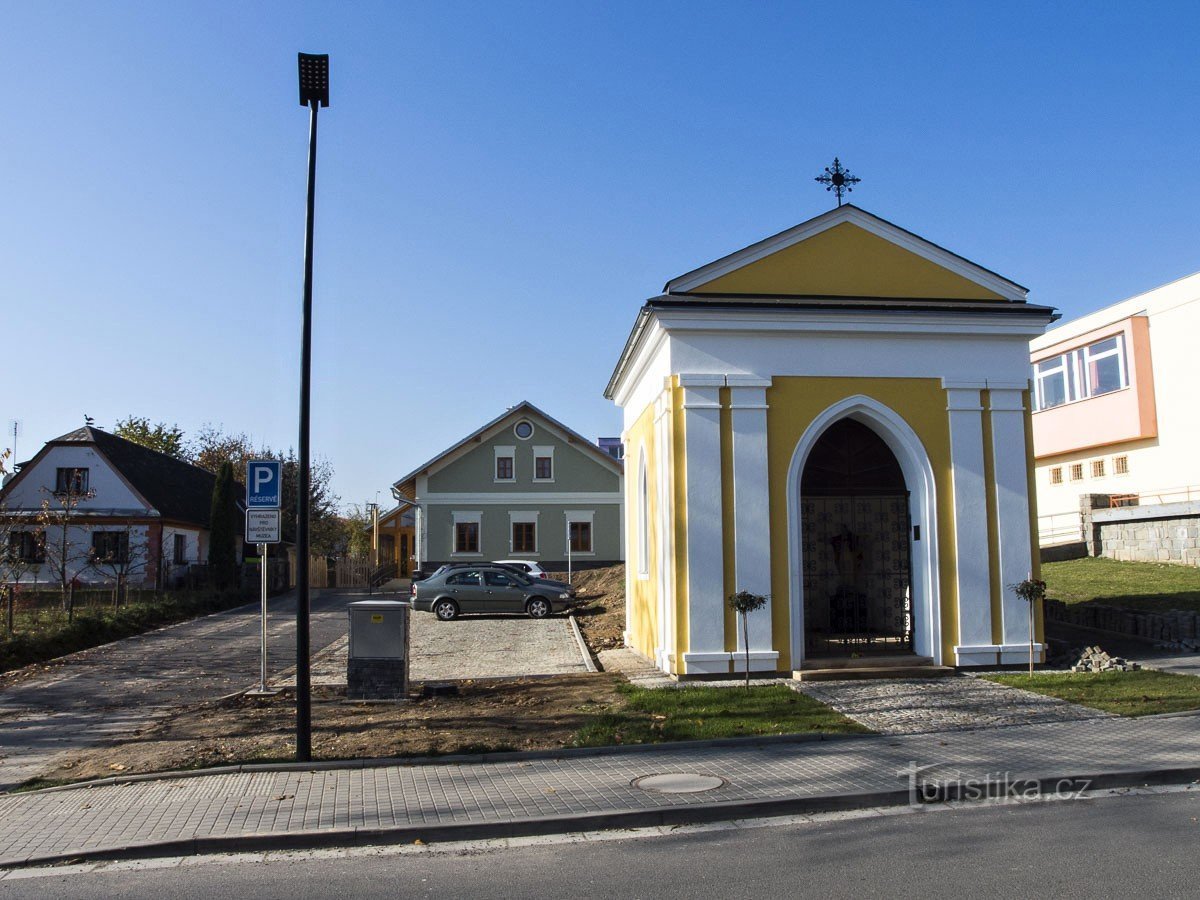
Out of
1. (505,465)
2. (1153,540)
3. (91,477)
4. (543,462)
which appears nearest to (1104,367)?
(1153,540)

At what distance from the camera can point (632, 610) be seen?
59.1 ft

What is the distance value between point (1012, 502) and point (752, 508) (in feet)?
13.2

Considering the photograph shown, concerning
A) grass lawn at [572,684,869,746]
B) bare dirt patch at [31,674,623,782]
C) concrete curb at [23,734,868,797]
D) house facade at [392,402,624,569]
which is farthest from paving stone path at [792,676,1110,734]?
house facade at [392,402,624,569]

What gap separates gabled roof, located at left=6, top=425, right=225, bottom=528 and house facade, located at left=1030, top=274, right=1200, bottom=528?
33533 mm

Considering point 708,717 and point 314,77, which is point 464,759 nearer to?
point 708,717

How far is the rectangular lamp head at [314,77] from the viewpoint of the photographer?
9.19 m

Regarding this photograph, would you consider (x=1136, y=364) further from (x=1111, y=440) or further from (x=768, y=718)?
(x=768, y=718)

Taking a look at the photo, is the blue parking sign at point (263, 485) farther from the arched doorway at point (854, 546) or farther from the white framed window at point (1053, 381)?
the white framed window at point (1053, 381)

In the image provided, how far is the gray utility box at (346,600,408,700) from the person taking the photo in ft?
39.8

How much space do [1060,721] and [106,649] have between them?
1821 centimetres

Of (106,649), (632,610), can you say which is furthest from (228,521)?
(632,610)

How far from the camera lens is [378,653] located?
12.2 meters

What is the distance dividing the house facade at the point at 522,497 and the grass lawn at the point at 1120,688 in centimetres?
2970

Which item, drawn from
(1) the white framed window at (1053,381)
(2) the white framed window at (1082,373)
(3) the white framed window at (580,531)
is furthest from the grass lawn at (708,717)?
(3) the white framed window at (580,531)
